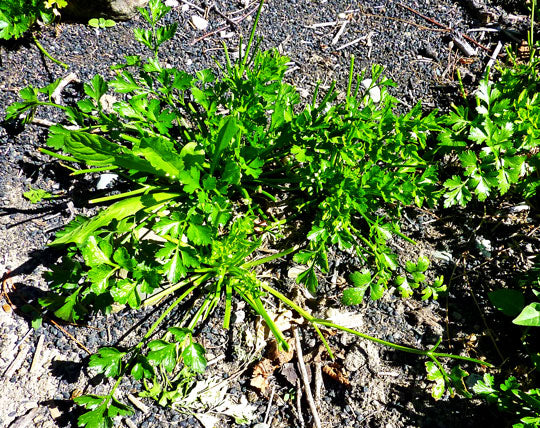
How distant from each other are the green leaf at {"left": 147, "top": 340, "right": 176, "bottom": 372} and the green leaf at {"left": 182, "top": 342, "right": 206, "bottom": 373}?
44 mm

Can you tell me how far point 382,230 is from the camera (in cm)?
194

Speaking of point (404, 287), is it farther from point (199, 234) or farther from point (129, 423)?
point (129, 423)

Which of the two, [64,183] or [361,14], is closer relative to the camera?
[64,183]

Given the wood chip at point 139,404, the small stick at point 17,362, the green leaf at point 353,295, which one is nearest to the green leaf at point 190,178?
the green leaf at point 353,295

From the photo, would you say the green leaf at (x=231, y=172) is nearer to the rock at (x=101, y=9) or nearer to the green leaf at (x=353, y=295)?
the green leaf at (x=353, y=295)

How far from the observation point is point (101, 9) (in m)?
2.65

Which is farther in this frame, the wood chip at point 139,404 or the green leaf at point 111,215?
the wood chip at point 139,404

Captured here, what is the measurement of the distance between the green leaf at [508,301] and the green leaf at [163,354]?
1360 millimetres

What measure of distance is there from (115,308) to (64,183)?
0.68 meters

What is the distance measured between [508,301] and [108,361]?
1.65m

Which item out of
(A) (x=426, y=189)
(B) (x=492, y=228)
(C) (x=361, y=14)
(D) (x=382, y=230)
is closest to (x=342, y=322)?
(D) (x=382, y=230)

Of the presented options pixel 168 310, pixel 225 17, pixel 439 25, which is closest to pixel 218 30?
pixel 225 17

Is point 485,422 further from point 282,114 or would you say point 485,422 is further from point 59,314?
point 59,314

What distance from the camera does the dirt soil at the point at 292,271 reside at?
1.89m
